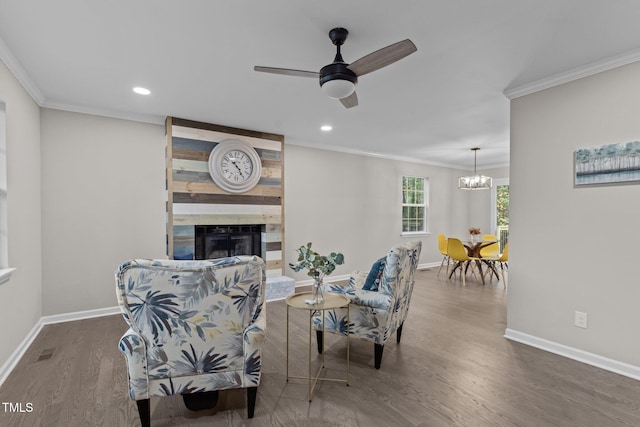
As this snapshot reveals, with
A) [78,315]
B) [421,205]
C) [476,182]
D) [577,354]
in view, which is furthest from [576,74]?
[78,315]

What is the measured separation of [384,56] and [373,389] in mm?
2265

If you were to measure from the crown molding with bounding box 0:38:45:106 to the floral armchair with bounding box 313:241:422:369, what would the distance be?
3181 mm

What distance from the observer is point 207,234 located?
447cm

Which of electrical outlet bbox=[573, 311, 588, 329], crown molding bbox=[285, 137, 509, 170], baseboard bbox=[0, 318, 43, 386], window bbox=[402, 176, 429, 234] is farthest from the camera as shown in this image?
window bbox=[402, 176, 429, 234]

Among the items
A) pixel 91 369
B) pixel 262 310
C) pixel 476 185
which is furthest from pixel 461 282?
pixel 91 369

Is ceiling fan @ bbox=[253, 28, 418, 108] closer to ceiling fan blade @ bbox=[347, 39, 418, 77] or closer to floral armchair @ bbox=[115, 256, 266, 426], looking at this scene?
ceiling fan blade @ bbox=[347, 39, 418, 77]

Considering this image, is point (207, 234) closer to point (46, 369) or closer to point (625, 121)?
point (46, 369)

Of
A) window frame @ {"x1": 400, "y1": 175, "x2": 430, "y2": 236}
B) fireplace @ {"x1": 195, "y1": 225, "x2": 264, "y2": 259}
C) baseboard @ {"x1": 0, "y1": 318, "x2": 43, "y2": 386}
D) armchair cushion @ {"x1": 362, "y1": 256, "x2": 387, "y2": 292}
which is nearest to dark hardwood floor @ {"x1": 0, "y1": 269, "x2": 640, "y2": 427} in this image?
baseboard @ {"x1": 0, "y1": 318, "x2": 43, "y2": 386}

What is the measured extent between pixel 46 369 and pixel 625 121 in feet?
16.7

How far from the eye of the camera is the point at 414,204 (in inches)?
296

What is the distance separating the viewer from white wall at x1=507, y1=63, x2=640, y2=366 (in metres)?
2.58

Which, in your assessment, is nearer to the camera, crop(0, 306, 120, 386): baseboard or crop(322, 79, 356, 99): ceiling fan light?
crop(322, 79, 356, 99): ceiling fan light

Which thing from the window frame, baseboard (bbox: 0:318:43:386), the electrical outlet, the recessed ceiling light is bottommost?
baseboard (bbox: 0:318:43:386)

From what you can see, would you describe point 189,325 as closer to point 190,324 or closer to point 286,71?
point 190,324
